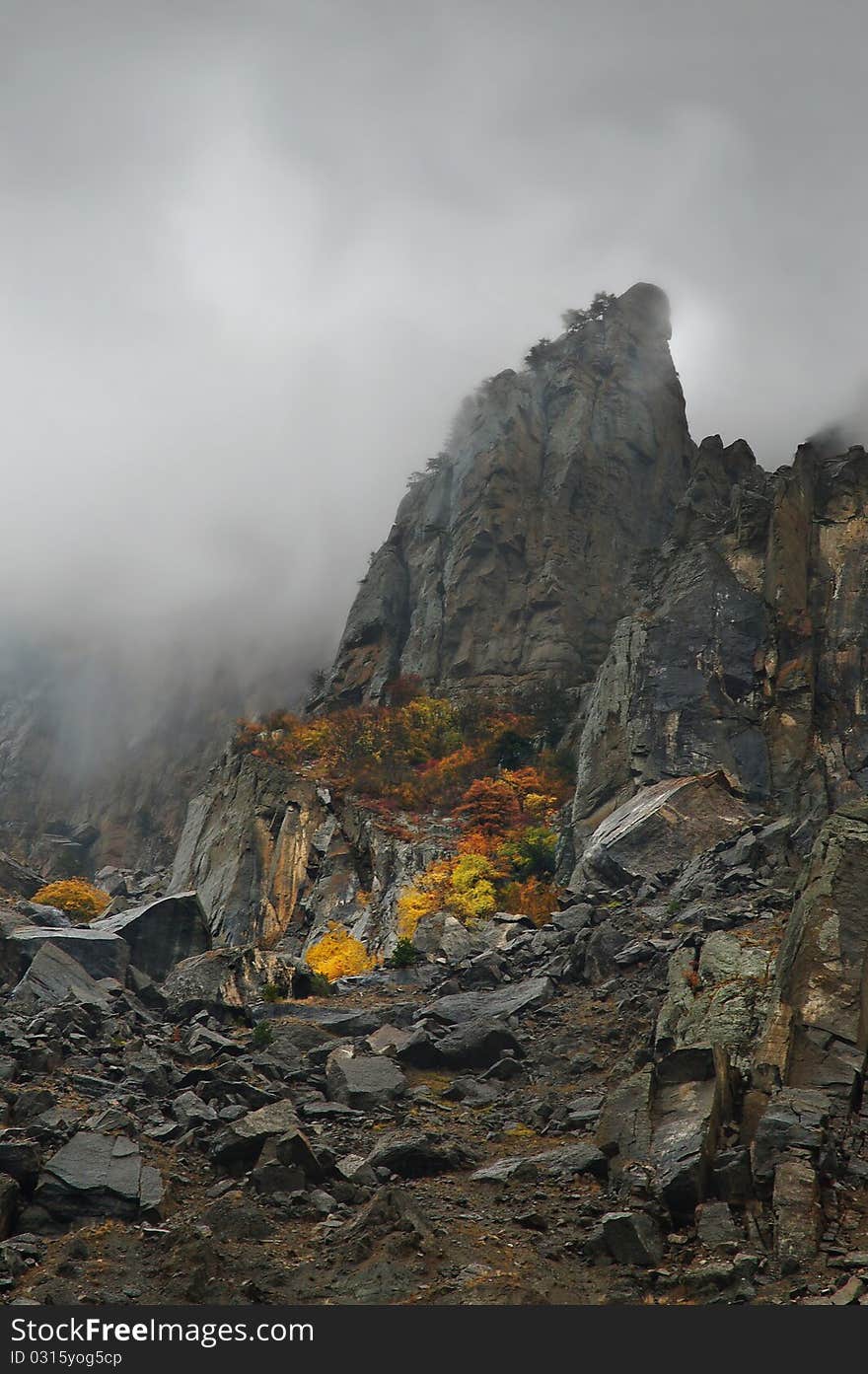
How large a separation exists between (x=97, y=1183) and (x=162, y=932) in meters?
21.2

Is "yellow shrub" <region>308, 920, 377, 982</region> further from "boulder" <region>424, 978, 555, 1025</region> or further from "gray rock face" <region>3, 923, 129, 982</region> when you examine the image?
"boulder" <region>424, 978, 555, 1025</region>

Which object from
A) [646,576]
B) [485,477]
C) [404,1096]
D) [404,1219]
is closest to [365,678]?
[485,477]

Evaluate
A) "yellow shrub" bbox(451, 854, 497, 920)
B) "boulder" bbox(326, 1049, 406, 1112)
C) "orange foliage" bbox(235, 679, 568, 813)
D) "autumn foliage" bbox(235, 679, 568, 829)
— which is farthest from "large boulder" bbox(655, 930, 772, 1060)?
"autumn foliage" bbox(235, 679, 568, 829)

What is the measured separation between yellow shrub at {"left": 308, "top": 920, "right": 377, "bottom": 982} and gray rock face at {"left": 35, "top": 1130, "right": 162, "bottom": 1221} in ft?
104

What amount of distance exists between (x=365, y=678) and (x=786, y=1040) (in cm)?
7619

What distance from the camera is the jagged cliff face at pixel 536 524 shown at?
87.7m

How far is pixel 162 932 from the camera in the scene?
1468 inches

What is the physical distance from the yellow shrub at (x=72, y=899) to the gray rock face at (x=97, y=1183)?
40297mm

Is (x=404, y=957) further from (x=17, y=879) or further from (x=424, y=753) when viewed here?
(x=424, y=753)

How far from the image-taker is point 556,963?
3072 centimetres

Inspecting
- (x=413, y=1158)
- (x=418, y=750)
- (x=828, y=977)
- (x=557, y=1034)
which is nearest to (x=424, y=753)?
(x=418, y=750)

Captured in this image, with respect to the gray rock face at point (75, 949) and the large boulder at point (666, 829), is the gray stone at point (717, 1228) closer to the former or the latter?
the gray rock face at point (75, 949)

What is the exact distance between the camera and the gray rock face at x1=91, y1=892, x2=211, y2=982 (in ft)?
119

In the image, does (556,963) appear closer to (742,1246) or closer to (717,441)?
(742,1246)
